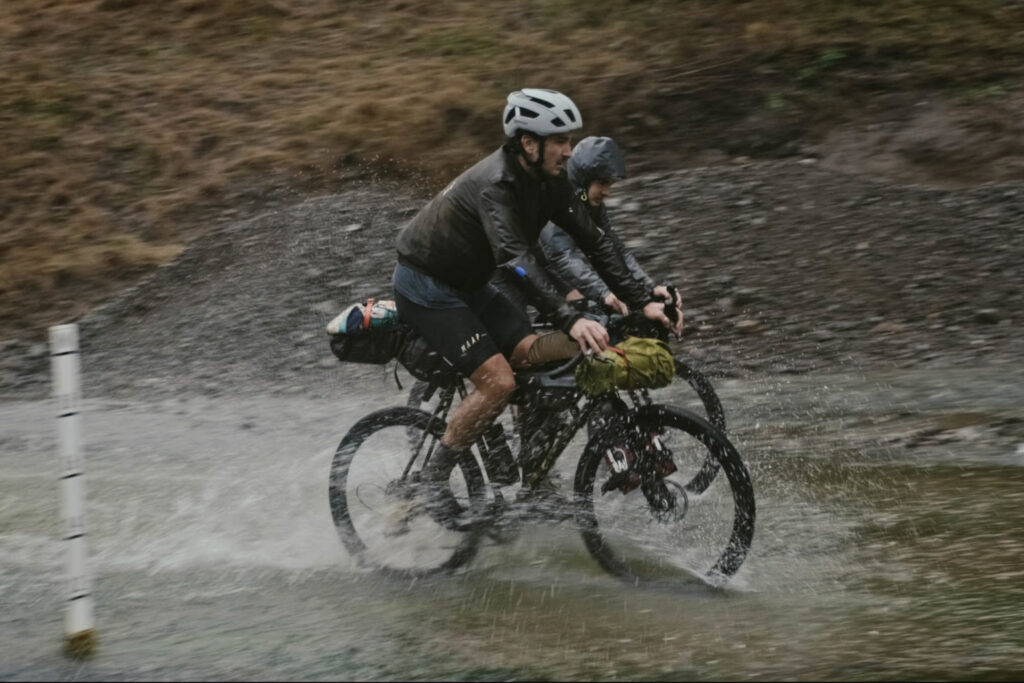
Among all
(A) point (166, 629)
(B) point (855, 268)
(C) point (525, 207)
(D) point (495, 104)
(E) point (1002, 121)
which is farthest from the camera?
(D) point (495, 104)

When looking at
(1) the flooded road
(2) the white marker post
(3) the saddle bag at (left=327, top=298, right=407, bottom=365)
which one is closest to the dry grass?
(1) the flooded road

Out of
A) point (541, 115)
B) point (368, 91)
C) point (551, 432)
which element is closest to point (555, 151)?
point (541, 115)

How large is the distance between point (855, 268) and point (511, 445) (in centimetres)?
680

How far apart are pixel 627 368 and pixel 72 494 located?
249cm

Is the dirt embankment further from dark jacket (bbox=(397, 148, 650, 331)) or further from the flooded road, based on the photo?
dark jacket (bbox=(397, 148, 650, 331))

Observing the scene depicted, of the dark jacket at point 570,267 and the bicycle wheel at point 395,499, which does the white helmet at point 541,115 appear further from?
the dark jacket at point 570,267

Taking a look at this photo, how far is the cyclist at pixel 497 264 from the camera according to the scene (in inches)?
252

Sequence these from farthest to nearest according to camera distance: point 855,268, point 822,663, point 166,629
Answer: point 855,268
point 166,629
point 822,663

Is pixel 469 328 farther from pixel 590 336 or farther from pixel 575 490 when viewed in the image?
pixel 575 490

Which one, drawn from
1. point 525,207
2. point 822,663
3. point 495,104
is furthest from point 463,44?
point 822,663

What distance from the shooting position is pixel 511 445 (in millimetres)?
6980

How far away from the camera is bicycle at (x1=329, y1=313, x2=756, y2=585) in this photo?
21.0 ft

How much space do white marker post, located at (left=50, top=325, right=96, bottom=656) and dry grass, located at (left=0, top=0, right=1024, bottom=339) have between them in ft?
28.2

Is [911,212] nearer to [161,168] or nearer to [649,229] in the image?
[649,229]
